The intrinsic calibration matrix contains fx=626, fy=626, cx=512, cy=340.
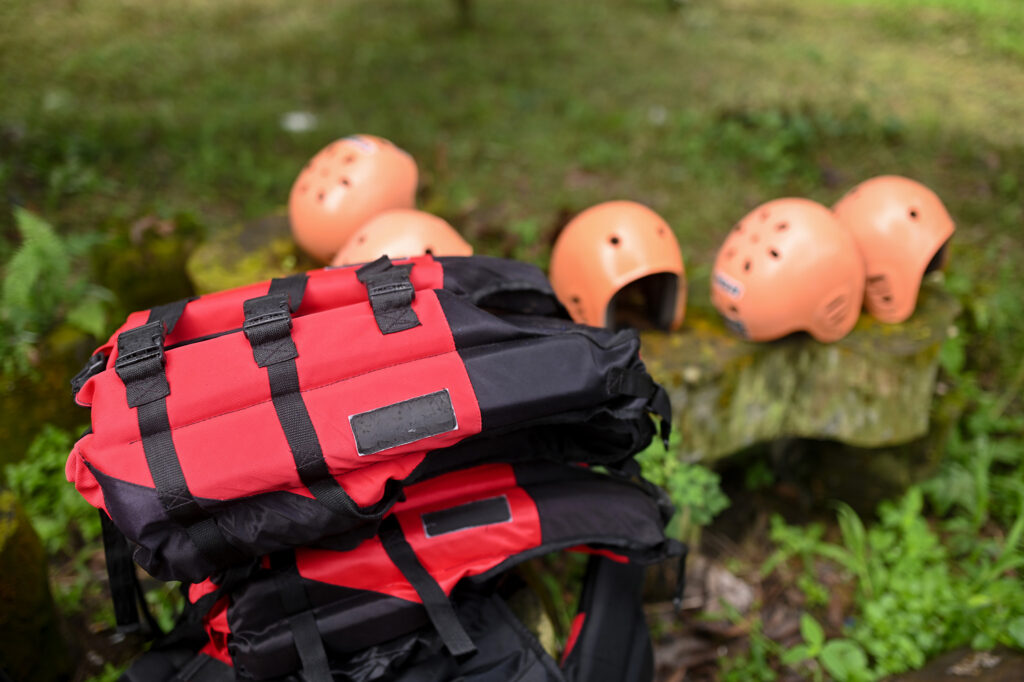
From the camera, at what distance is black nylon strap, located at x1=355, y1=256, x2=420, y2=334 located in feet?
5.95

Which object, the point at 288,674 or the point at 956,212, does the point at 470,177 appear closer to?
the point at 956,212

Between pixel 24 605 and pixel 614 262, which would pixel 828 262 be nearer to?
pixel 614 262

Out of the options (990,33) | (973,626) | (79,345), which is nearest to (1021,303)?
(973,626)

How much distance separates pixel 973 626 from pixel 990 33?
981 centimetres

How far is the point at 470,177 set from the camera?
19.5 ft

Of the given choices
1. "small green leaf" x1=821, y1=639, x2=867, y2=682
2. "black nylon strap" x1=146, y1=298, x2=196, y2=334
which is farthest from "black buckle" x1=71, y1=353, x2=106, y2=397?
"small green leaf" x1=821, y1=639, x2=867, y2=682

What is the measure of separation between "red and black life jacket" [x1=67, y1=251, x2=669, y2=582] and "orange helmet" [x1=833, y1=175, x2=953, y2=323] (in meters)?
1.72

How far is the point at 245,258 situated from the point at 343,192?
31.1 inches

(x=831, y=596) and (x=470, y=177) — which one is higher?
(x=470, y=177)

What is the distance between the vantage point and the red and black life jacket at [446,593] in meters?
1.82

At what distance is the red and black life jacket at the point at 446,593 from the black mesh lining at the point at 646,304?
101 cm

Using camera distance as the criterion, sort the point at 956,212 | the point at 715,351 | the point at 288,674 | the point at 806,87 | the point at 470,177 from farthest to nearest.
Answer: the point at 806,87 → the point at 470,177 → the point at 956,212 → the point at 715,351 → the point at 288,674

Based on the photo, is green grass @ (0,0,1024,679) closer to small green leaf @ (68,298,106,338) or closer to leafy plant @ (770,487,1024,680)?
small green leaf @ (68,298,106,338)

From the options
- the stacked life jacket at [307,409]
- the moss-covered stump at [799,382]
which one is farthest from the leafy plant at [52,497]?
the moss-covered stump at [799,382]
